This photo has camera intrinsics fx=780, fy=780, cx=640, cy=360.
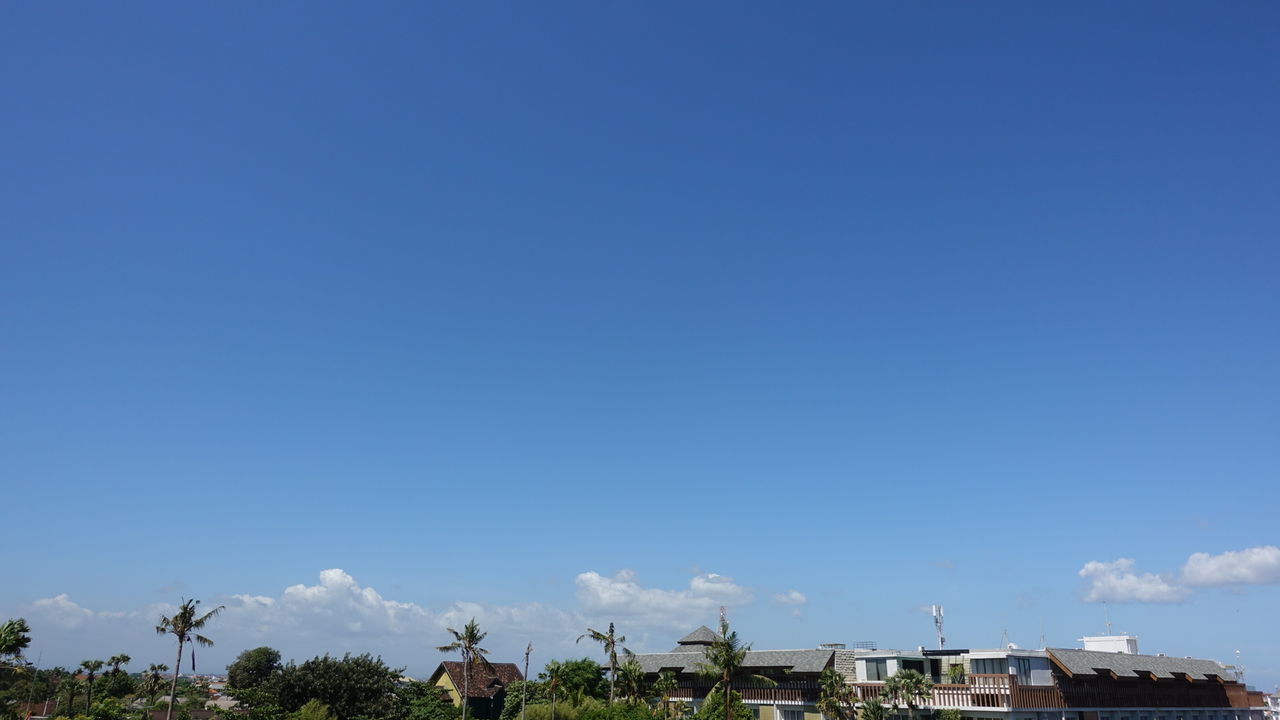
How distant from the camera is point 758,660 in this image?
6556 centimetres

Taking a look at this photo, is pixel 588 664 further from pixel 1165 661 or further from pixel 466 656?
pixel 1165 661

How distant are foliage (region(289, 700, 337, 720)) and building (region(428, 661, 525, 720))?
2215cm

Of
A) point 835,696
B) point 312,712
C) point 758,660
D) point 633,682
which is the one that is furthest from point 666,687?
point 312,712

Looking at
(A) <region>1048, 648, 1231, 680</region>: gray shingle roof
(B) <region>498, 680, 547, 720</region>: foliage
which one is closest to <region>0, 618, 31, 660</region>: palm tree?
(B) <region>498, 680, 547, 720</region>: foliage

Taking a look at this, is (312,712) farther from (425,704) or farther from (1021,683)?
(1021,683)

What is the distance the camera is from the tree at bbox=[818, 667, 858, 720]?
182 ft

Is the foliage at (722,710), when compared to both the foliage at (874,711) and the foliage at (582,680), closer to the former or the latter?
the foliage at (874,711)

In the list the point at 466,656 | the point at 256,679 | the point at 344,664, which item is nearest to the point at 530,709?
the point at 466,656

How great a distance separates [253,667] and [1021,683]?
112 metres

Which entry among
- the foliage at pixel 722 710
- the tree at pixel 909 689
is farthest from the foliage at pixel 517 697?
the tree at pixel 909 689

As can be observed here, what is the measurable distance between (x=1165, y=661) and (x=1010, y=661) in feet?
64.9

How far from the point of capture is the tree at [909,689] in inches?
1997

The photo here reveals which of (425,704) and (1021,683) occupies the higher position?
(1021,683)

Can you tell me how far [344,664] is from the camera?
216 feet
